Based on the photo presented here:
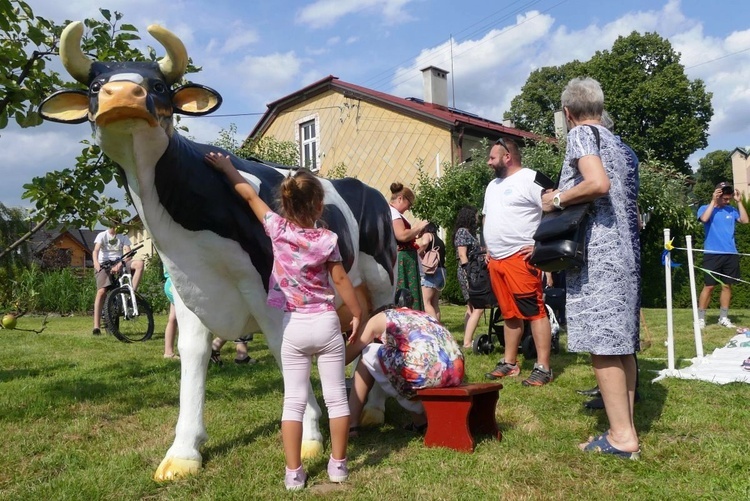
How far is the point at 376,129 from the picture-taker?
1930cm

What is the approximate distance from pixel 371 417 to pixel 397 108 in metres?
15.5

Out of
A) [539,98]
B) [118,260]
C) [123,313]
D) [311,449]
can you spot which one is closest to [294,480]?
[311,449]

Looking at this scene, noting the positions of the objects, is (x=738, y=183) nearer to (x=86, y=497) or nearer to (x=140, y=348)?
(x=140, y=348)

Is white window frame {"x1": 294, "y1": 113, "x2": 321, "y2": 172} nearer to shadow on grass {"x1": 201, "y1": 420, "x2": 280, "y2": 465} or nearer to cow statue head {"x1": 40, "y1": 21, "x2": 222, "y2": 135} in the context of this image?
shadow on grass {"x1": 201, "y1": 420, "x2": 280, "y2": 465}

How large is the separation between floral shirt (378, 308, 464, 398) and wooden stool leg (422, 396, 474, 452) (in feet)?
0.47

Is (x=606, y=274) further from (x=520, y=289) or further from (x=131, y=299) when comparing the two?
(x=131, y=299)

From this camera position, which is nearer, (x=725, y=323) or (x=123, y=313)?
(x=725, y=323)

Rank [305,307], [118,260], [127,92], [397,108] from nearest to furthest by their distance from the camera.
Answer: [127,92]
[305,307]
[118,260]
[397,108]

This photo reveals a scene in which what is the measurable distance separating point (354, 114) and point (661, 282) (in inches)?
410

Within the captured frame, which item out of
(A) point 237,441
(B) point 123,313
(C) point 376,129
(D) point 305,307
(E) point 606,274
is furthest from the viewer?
(C) point 376,129

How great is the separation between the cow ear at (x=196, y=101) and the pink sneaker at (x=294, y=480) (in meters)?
1.79

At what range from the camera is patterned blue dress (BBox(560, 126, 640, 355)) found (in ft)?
10.4

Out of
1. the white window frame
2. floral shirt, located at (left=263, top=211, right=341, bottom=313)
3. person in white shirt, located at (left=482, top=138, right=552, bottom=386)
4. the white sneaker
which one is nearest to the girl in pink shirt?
floral shirt, located at (left=263, top=211, right=341, bottom=313)

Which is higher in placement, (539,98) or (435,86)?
(539,98)
